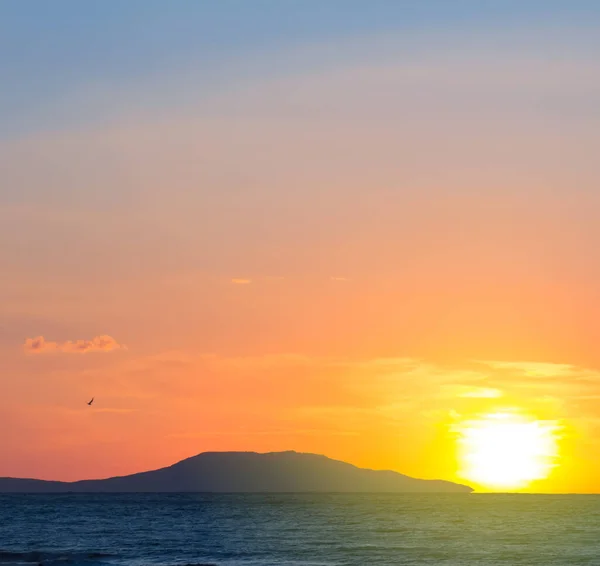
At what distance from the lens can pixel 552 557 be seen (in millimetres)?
95125

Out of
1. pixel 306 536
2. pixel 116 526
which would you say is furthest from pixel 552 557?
pixel 116 526

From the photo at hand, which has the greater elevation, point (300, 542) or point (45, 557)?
point (300, 542)

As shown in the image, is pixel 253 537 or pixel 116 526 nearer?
pixel 253 537

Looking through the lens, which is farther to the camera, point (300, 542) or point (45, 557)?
point (300, 542)

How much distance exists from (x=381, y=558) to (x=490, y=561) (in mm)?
10463

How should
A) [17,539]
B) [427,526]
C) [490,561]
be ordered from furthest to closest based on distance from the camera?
[427,526]
[17,539]
[490,561]

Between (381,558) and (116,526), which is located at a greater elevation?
(116,526)

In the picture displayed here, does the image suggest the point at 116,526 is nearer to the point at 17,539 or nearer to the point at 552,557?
the point at 17,539

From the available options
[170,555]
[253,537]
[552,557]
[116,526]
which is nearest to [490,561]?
[552,557]

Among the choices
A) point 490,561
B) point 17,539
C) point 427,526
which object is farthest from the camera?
point 427,526

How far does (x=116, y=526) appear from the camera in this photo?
149m

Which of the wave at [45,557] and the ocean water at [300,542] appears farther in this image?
the ocean water at [300,542]

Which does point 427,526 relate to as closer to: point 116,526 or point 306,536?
point 306,536

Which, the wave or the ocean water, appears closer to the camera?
the wave
